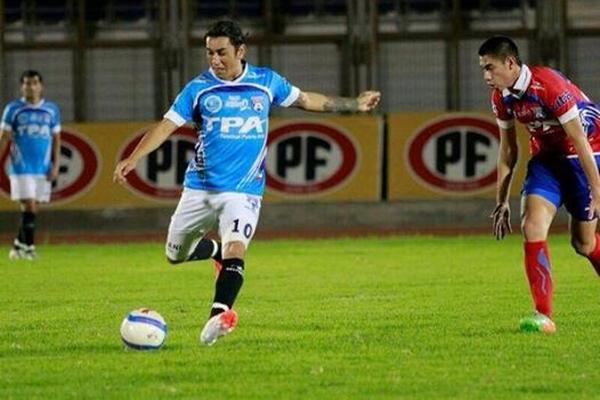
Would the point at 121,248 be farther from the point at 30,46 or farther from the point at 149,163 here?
the point at 30,46

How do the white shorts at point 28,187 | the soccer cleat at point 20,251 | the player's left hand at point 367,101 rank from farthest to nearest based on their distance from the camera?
1. the white shorts at point 28,187
2. the soccer cleat at point 20,251
3. the player's left hand at point 367,101

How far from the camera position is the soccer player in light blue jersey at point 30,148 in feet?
72.8

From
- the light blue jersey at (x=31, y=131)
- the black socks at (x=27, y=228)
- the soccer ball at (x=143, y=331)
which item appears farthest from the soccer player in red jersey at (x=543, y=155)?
the light blue jersey at (x=31, y=131)

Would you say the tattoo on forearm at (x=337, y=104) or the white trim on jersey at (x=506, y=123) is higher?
the tattoo on forearm at (x=337, y=104)

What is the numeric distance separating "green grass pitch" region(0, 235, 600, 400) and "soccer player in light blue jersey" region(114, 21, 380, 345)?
834mm

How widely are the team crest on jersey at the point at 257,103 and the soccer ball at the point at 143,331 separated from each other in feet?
6.32

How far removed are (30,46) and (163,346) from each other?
19730 mm

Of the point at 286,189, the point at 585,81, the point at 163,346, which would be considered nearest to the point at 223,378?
the point at 163,346

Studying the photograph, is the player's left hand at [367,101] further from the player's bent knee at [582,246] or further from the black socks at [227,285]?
the player's bent knee at [582,246]

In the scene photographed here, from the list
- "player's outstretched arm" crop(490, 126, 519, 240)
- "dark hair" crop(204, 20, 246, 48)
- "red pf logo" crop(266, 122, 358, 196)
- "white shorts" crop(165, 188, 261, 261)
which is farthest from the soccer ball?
"red pf logo" crop(266, 122, 358, 196)

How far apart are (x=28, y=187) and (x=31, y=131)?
747 millimetres

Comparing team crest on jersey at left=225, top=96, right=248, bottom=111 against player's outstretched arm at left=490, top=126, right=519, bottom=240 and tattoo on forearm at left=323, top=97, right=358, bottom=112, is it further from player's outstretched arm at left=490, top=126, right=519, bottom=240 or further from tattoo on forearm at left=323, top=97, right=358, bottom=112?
player's outstretched arm at left=490, top=126, right=519, bottom=240

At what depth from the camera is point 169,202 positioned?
27.5 metres

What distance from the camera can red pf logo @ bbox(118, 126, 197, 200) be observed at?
2745 cm
